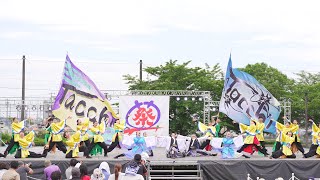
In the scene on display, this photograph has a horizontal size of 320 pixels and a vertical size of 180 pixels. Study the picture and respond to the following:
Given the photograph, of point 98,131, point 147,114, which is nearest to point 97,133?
point 98,131

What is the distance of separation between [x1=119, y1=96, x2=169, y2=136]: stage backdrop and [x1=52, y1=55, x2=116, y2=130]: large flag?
2.65 feet

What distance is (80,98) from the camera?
25.5 metres

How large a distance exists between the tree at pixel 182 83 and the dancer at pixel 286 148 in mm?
13675

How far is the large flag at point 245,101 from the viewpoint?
23.7 metres

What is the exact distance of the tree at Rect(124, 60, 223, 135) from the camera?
106 ft

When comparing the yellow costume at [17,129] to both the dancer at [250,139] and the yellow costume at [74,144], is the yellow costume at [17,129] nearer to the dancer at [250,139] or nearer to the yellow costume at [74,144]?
the yellow costume at [74,144]

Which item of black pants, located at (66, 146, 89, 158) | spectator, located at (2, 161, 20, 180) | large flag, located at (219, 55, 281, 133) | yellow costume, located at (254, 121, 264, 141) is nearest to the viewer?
spectator, located at (2, 161, 20, 180)


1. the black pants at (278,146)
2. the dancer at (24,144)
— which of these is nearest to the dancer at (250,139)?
the black pants at (278,146)

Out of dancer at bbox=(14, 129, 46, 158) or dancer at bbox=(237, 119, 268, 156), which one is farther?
dancer at bbox=(237, 119, 268, 156)

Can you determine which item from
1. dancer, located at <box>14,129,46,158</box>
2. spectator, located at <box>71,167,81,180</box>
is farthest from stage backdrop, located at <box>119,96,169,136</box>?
spectator, located at <box>71,167,81,180</box>

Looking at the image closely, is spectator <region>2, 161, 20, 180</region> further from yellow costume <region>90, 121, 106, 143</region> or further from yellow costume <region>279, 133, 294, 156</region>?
yellow costume <region>279, 133, 294, 156</region>

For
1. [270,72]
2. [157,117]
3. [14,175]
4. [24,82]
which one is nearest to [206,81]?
[270,72]

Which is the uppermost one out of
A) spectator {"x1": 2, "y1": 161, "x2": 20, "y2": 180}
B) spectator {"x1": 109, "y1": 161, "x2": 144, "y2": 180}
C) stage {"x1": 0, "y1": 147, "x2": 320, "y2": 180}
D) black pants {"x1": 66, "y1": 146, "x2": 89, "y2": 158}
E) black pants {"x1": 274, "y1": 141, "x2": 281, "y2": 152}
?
spectator {"x1": 2, "y1": 161, "x2": 20, "y2": 180}

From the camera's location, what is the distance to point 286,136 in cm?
1834
